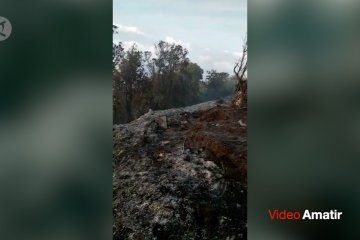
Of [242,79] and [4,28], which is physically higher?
[4,28]

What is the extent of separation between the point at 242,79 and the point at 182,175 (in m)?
0.90

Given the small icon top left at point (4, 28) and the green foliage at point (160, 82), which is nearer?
the small icon top left at point (4, 28)

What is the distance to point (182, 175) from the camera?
378 cm

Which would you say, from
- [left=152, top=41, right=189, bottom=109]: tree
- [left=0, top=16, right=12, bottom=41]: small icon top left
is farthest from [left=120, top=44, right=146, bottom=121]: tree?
[left=0, top=16, right=12, bottom=41]: small icon top left

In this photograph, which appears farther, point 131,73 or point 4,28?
point 131,73

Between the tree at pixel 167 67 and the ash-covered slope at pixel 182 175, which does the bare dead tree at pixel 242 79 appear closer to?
the ash-covered slope at pixel 182 175

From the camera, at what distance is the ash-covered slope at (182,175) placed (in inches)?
147

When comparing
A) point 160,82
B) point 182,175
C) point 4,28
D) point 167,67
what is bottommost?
point 182,175

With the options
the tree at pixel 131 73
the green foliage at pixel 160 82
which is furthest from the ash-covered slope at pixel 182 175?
the tree at pixel 131 73

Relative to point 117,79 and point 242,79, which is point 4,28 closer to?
point 117,79

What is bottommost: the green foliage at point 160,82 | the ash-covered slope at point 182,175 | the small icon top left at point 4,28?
the ash-covered slope at point 182,175

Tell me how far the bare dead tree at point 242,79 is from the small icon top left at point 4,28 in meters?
1.81

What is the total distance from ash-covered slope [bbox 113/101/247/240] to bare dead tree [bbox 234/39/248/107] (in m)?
0.09

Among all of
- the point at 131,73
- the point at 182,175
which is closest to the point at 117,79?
the point at 131,73
